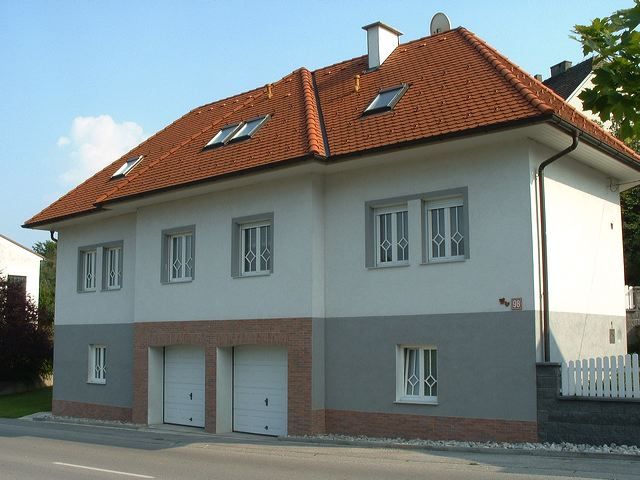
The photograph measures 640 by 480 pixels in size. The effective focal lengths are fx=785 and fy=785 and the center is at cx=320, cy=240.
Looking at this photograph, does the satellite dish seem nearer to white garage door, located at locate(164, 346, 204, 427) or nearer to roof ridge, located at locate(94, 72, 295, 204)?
roof ridge, located at locate(94, 72, 295, 204)

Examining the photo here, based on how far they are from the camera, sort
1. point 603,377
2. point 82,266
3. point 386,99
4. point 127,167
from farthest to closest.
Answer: point 82,266 → point 127,167 → point 386,99 → point 603,377

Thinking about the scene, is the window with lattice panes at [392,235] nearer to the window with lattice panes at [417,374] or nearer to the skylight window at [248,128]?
the window with lattice panes at [417,374]

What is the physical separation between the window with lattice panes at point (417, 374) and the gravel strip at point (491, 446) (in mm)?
858

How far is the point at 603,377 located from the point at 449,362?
275cm

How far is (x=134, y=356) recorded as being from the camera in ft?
65.2

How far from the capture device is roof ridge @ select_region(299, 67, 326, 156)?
1594 centimetres

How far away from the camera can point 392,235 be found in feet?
51.3

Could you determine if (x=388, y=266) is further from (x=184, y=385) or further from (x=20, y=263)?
(x=20, y=263)

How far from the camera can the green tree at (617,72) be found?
541cm

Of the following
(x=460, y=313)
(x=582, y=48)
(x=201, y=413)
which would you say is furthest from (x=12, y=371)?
(x=582, y=48)

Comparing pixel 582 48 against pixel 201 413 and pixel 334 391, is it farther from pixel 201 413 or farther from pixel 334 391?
pixel 201 413

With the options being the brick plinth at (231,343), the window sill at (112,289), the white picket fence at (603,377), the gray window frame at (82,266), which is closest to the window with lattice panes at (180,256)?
the brick plinth at (231,343)

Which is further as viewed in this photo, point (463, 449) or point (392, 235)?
point (392, 235)

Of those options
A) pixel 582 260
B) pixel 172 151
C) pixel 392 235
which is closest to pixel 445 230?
pixel 392 235
